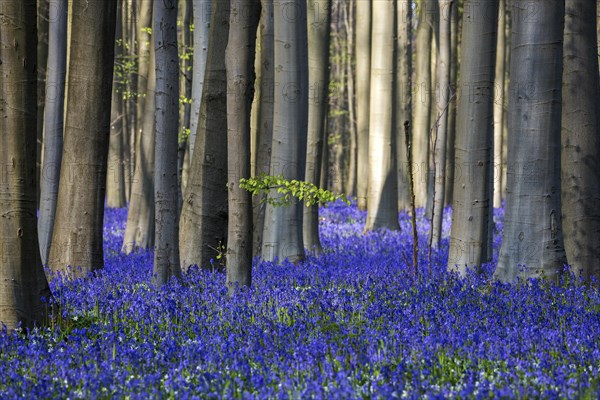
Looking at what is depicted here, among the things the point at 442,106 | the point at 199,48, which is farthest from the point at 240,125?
the point at 442,106

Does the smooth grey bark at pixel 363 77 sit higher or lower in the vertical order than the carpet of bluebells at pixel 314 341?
higher

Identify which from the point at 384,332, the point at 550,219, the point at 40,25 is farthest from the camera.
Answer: the point at 40,25

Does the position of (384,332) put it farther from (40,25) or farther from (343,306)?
(40,25)

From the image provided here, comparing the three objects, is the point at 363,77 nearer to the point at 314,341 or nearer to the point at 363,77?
the point at 363,77

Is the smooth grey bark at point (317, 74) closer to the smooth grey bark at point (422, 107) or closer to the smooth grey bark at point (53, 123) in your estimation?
the smooth grey bark at point (53, 123)

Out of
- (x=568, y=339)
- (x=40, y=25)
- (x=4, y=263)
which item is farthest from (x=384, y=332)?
(x=40, y=25)

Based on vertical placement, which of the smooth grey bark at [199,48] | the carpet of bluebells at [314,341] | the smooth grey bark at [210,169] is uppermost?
the smooth grey bark at [199,48]

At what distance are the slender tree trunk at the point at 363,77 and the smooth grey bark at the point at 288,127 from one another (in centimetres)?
990

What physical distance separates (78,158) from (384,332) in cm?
619

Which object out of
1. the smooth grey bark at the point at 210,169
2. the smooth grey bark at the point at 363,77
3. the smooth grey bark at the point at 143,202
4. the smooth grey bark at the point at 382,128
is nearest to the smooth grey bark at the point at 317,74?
the smooth grey bark at the point at 143,202

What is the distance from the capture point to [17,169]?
23.3 ft

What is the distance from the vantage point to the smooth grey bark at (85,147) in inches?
439

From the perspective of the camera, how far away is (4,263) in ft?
23.2

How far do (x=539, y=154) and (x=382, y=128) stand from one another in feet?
37.4
